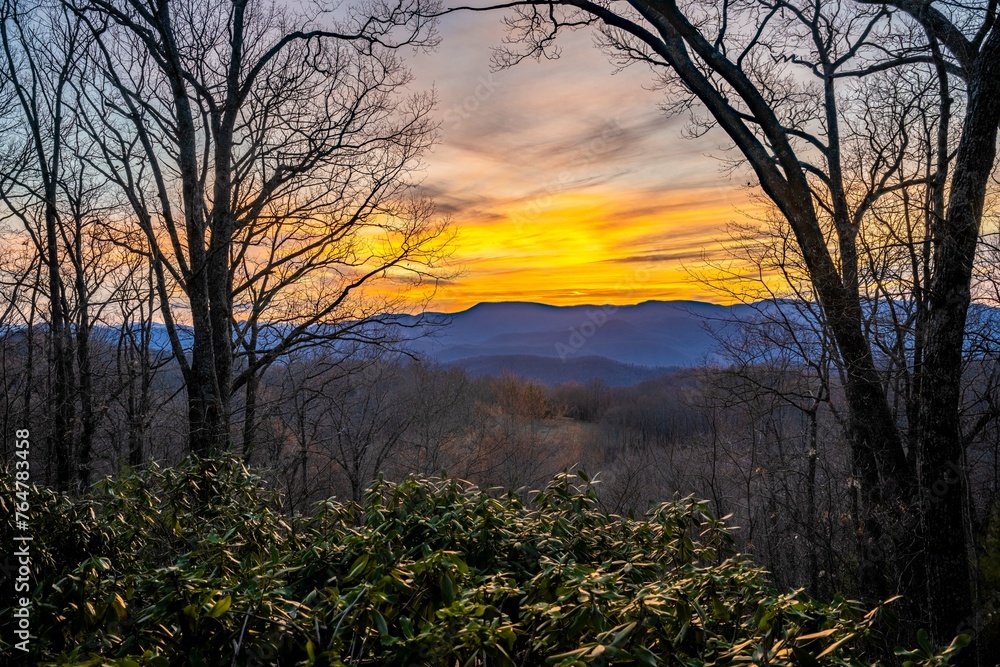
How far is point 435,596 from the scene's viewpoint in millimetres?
1985

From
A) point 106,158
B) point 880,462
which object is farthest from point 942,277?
point 106,158

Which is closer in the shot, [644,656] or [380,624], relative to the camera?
[644,656]

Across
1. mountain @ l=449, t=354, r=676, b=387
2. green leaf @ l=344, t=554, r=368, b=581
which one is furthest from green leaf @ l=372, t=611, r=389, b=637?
mountain @ l=449, t=354, r=676, b=387

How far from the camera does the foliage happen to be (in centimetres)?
162

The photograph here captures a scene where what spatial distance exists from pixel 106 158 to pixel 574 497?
11.4 metres

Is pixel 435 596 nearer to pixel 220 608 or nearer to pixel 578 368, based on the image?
pixel 220 608

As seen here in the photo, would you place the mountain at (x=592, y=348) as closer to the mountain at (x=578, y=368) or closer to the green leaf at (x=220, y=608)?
the mountain at (x=578, y=368)

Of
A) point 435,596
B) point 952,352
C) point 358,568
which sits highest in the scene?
point 952,352

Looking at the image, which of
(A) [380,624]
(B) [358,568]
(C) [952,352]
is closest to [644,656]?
(A) [380,624]

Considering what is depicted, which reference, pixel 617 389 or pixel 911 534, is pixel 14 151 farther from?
pixel 617 389

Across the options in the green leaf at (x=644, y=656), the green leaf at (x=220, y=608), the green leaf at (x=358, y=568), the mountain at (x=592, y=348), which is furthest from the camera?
the mountain at (x=592, y=348)

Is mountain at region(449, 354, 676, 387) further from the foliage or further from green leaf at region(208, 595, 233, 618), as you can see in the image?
green leaf at region(208, 595, 233, 618)

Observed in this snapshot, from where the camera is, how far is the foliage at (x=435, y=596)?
1.62 meters

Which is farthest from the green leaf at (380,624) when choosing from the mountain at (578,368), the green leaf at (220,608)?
the mountain at (578,368)
